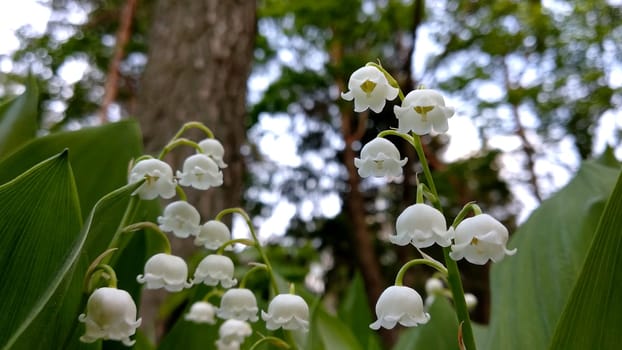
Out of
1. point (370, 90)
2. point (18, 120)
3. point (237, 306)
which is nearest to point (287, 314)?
point (237, 306)

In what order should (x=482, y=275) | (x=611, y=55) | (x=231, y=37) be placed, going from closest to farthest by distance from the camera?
(x=231, y=37)
(x=611, y=55)
(x=482, y=275)

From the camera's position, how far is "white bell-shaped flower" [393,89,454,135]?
52 centimetres

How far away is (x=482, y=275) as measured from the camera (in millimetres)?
7238

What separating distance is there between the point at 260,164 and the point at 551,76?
405 centimetres

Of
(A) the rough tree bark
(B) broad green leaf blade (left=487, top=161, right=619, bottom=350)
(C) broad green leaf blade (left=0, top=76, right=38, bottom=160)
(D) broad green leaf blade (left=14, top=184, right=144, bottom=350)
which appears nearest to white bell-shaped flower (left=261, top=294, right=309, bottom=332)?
(D) broad green leaf blade (left=14, top=184, right=144, bottom=350)

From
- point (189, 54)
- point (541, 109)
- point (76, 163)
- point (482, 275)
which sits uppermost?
point (189, 54)

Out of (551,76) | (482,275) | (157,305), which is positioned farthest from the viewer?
(482,275)

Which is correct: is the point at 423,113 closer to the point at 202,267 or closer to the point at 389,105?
the point at 202,267

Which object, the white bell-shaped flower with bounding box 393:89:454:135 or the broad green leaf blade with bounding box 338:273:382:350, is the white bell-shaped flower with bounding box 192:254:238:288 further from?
the broad green leaf blade with bounding box 338:273:382:350

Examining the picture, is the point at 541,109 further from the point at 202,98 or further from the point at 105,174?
the point at 105,174

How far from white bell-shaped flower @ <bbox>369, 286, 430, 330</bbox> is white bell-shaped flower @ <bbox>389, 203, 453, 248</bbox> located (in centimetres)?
6

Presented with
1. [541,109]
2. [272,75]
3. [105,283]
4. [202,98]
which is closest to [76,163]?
[105,283]

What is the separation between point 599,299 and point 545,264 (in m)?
0.40

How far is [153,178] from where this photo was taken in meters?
0.65
